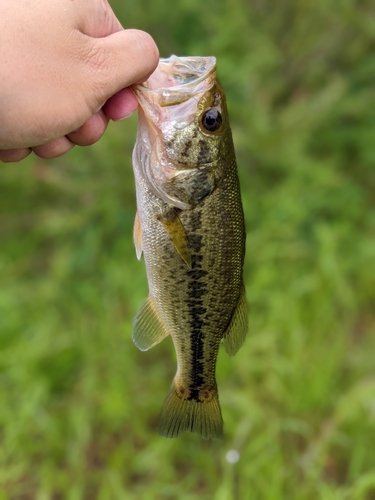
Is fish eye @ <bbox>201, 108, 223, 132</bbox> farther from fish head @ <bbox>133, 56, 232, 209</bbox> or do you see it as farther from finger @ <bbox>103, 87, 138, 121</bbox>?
finger @ <bbox>103, 87, 138, 121</bbox>

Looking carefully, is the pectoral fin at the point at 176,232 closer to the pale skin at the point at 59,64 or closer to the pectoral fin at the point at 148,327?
the pectoral fin at the point at 148,327

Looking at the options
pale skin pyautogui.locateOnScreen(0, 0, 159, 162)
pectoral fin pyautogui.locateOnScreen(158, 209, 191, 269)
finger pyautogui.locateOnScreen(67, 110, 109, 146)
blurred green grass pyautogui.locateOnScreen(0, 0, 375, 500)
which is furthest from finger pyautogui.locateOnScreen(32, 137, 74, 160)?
blurred green grass pyautogui.locateOnScreen(0, 0, 375, 500)

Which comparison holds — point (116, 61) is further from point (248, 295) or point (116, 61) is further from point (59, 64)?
point (248, 295)

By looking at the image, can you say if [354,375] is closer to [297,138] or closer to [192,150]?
[297,138]

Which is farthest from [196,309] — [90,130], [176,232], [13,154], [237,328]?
[13,154]

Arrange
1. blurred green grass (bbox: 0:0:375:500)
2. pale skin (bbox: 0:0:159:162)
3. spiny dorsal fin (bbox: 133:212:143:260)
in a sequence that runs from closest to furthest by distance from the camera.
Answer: pale skin (bbox: 0:0:159:162) → spiny dorsal fin (bbox: 133:212:143:260) → blurred green grass (bbox: 0:0:375:500)

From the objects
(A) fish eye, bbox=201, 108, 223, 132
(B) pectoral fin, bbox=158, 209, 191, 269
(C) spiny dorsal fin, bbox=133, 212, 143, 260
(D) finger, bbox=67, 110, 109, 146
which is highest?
(A) fish eye, bbox=201, 108, 223, 132
